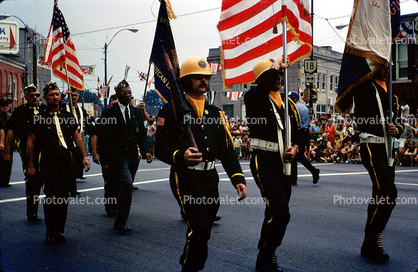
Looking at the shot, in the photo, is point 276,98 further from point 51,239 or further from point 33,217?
point 33,217

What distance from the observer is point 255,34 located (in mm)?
5812

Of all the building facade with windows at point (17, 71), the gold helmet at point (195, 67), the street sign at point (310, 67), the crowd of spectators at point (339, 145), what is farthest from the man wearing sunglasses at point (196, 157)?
the building facade with windows at point (17, 71)

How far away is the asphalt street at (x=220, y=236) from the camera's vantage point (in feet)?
15.2

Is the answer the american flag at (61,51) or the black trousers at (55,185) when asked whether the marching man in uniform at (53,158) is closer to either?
the black trousers at (55,185)

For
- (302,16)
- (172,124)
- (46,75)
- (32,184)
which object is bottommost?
(32,184)

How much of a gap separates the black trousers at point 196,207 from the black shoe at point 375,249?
1.97m

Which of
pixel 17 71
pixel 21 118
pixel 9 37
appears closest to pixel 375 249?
pixel 21 118

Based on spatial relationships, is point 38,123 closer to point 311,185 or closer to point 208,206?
point 208,206

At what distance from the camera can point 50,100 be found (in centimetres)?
587

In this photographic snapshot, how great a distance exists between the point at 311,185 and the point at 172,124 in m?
7.07

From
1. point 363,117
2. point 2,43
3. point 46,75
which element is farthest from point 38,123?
point 46,75

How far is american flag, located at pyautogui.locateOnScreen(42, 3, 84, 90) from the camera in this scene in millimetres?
8156

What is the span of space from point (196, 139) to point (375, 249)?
7.78 ft

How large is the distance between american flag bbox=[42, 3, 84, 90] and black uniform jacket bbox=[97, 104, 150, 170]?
1751 millimetres
